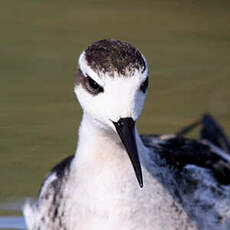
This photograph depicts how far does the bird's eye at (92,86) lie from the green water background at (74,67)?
6.23 ft

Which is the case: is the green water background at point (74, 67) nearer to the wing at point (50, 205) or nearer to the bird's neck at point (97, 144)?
the wing at point (50, 205)

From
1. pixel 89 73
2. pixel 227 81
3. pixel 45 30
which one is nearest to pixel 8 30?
pixel 45 30

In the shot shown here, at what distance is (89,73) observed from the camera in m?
5.11

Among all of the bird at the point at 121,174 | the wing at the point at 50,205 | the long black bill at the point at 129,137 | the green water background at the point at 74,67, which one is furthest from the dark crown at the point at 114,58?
the green water background at the point at 74,67

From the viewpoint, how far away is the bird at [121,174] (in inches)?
195

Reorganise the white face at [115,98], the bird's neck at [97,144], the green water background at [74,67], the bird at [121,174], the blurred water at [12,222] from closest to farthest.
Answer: the white face at [115,98]
the bird at [121,174]
the bird's neck at [97,144]
the blurred water at [12,222]
the green water background at [74,67]

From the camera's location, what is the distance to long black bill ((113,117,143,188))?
16.0ft

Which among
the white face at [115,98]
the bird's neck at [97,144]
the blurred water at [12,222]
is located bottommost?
the blurred water at [12,222]

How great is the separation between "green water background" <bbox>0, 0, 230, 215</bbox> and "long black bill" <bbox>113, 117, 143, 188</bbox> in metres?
1.98

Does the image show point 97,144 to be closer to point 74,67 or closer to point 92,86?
point 92,86

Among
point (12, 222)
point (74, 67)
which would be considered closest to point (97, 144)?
point (12, 222)

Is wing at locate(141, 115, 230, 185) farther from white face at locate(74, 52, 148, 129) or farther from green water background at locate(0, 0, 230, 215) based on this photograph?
green water background at locate(0, 0, 230, 215)

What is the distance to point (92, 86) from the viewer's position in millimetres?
5086

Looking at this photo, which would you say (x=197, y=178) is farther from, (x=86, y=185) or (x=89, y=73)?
(x=89, y=73)
